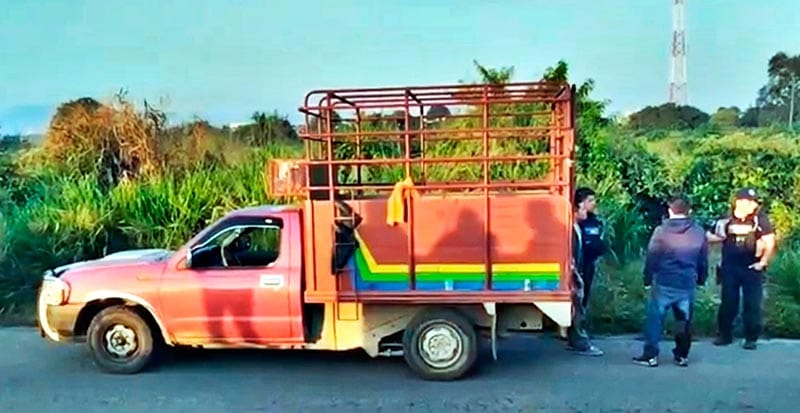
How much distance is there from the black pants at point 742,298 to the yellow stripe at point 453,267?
9.35 feet

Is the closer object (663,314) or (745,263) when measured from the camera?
(663,314)

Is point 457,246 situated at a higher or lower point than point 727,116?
lower

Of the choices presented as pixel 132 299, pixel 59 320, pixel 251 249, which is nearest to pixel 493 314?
pixel 251 249

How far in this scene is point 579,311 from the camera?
370 inches

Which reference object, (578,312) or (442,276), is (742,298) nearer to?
(578,312)

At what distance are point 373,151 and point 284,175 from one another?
407 centimetres

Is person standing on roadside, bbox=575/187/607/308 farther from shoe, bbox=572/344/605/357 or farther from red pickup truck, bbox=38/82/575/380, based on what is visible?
red pickup truck, bbox=38/82/575/380

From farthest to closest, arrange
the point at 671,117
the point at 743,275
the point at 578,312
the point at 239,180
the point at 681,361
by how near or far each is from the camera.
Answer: the point at 671,117 < the point at 239,180 < the point at 743,275 < the point at 578,312 < the point at 681,361

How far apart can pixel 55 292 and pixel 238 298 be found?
1.77m

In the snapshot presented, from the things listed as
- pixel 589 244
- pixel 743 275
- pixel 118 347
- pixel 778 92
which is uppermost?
pixel 778 92

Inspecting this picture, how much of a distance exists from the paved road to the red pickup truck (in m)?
0.32

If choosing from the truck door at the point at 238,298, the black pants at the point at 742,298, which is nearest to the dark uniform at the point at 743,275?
the black pants at the point at 742,298

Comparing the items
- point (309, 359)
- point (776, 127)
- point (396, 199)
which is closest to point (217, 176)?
point (309, 359)

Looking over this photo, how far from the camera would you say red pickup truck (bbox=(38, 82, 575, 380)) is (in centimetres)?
814
